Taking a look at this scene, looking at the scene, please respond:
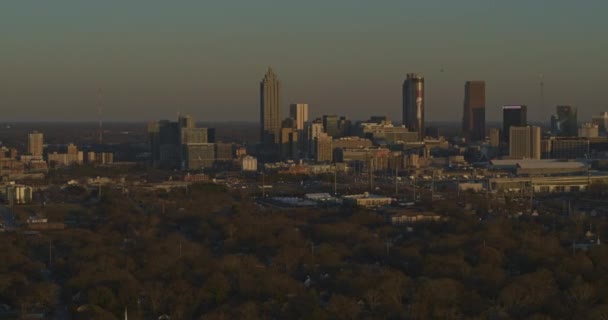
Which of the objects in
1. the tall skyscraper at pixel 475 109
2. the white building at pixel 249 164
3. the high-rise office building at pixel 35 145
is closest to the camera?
the white building at pixel 249 164

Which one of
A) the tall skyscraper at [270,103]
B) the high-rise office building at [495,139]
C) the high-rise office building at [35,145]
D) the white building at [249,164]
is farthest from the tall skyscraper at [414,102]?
the high-rise office building at [35,145]

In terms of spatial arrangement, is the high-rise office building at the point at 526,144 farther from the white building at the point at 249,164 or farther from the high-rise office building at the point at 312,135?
the white building at the point at 249,164

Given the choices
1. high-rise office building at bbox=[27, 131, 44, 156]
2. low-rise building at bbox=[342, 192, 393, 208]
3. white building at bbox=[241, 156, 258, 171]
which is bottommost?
low-rise building at bbox=[342, 192, 393, 208]

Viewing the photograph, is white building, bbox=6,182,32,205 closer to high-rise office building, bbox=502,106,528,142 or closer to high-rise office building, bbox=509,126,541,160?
high-rise office building, bbox=509,126,541,160

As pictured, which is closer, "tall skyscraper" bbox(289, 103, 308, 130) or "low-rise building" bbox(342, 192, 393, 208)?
"low-rise building" bbox(342, 192, 393, 208)

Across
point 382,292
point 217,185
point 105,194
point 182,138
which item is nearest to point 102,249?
point 382,292

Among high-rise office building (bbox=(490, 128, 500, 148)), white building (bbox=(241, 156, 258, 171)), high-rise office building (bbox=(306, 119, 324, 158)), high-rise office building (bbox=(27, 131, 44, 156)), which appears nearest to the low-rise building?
white building (bbox=(241, 156, 258, 171))

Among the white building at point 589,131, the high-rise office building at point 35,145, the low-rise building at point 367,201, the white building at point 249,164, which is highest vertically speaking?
the white building at point 589,131
